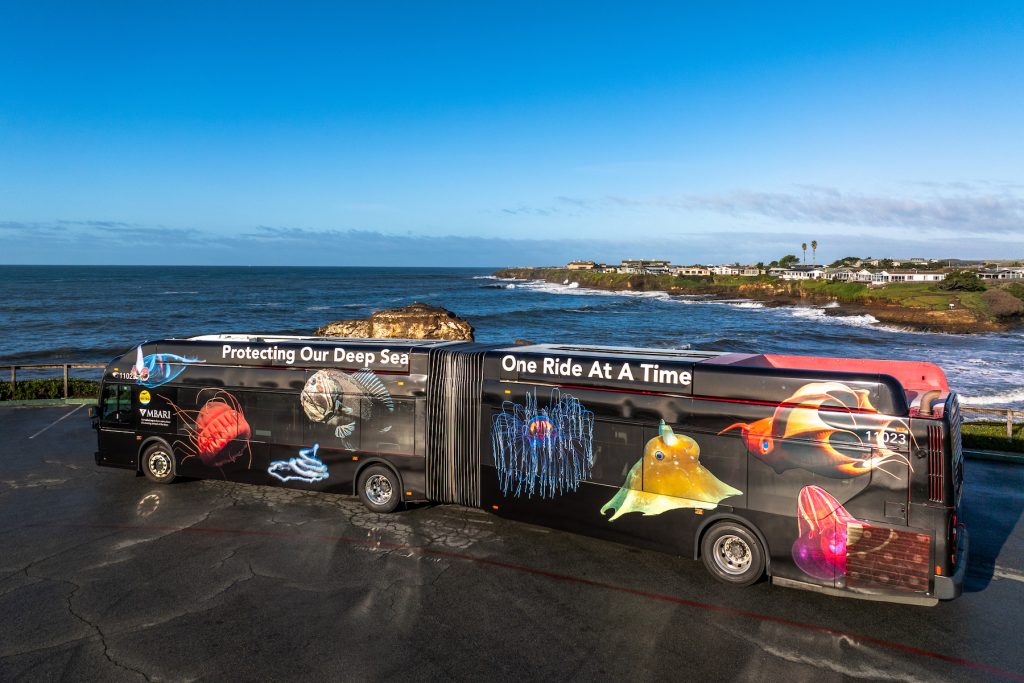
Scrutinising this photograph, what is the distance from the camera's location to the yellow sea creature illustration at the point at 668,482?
31.1 ft

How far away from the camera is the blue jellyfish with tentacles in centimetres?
1066

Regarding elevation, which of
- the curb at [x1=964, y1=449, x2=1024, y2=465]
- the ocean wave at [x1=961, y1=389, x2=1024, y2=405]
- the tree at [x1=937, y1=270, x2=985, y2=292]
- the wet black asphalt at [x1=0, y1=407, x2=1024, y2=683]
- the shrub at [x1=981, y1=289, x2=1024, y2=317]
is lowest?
the ocean wave at [x1=961, y1=389, x2=1024, y2=405]

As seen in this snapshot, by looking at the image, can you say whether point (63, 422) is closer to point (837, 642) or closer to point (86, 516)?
point (86, 516)

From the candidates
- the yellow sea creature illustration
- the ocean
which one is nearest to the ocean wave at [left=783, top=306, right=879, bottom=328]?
the ocean

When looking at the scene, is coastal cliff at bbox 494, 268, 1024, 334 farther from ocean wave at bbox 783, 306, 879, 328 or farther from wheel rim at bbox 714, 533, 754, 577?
wheel rim at bbox 714, 533, 754, 577

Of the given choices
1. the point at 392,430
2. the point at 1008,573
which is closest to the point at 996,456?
the point at 1008,573

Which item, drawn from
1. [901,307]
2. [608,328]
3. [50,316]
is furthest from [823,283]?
[50,316]

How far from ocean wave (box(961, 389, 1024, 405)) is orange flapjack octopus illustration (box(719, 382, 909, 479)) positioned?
26817 millimetres

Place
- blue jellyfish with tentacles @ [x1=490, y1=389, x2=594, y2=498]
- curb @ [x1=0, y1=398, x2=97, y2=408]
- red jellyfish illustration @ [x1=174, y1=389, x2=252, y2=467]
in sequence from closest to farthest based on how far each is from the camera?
blue jellyfish with tentacles @ [x1=490, y1=389, x2=594, y2=498] → red jellyfish illustration @ [x1=174, y1=389, x2=252, y2=467] → curb @ [x1=0, y1=398, x2=97, y2=408]

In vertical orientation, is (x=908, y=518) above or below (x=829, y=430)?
below

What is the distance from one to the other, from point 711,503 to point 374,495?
670 centimetres

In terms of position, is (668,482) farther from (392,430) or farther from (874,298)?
(874,298)

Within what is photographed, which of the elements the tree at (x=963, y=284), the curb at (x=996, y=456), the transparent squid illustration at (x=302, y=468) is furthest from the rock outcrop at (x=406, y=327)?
the tree at (x=963, y=284)

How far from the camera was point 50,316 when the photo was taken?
7188 cm
